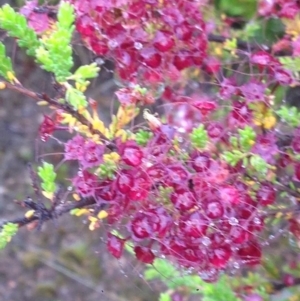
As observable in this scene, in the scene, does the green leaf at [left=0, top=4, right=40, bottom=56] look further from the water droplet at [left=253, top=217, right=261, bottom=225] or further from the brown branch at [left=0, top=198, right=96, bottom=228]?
the water droplet at [left=253, top=217, right=261, bottom=225]

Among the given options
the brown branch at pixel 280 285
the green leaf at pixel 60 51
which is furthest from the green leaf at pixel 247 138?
the brown branch at pixel 280 285

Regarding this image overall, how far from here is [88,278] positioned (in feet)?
5.72

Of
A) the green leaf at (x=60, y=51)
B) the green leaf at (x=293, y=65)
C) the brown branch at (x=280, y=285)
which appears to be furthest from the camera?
the brown branch at (x=280, y=285)

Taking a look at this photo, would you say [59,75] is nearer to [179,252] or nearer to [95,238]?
[179,252]

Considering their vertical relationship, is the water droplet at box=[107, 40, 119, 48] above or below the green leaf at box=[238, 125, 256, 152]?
above

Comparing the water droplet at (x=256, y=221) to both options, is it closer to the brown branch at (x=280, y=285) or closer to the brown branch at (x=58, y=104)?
the brown branch at (x=58, y=104)

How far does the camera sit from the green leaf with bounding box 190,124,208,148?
59cm

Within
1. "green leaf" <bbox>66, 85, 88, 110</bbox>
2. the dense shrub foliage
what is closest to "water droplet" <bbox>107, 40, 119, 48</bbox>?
the dense shrub foliage

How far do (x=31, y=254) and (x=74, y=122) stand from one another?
1285 mm

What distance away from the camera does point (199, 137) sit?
1.93 ft

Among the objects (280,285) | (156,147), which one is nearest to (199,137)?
(156,147)

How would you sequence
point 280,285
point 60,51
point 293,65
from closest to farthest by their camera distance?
point 60,51 < point 293,65 < point 280,285

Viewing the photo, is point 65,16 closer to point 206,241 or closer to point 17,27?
point 17,27

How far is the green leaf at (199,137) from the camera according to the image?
59 cm
